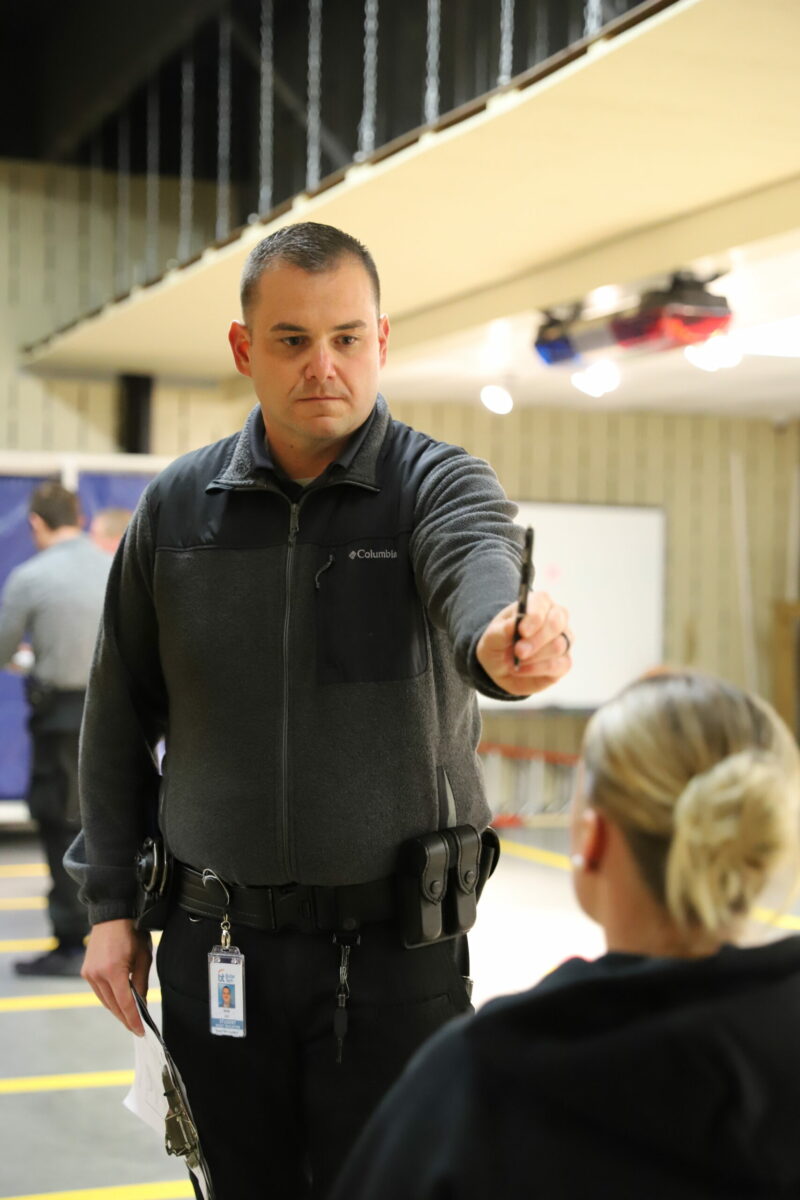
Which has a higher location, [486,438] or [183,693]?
[486,438]

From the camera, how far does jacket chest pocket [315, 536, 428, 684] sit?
1903mm

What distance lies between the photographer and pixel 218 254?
6434 mm

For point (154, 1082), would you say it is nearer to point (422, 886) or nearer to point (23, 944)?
Answer: point (422, 886)

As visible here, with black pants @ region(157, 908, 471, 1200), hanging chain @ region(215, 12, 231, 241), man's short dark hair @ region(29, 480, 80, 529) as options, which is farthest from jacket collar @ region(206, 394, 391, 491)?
hanging chain @ region(215, 12, 231, 241)

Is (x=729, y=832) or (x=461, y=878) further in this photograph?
(x=461, y=878)

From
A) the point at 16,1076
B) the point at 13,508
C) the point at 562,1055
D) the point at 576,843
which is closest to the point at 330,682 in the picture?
the point at 576,843

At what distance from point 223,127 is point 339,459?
8.26 metres

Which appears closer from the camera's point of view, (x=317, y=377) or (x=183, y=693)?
(x=317, y=377)

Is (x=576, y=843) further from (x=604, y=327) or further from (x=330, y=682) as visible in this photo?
(x=604, y=327)

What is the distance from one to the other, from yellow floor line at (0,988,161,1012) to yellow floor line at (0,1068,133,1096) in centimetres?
59

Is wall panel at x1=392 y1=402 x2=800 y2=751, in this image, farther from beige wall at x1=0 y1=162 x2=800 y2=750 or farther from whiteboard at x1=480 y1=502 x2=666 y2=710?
whiteboard at x1=480 y1=502 x2=666 y2=710

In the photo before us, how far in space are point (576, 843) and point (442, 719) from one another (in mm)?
611

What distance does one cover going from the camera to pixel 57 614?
239 inches

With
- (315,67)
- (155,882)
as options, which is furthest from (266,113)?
(155,882)
